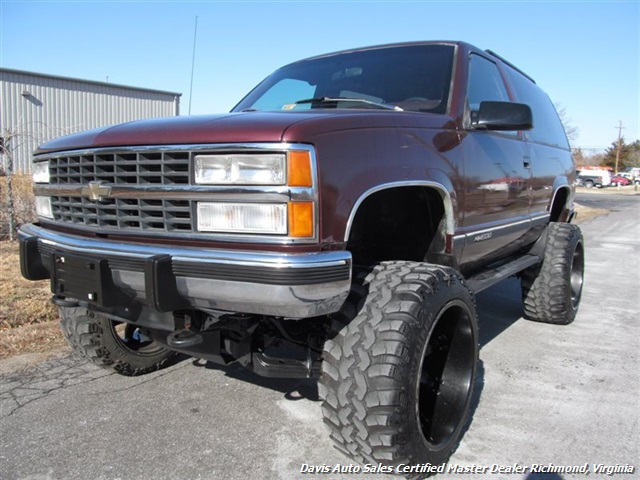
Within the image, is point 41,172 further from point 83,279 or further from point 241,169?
point 241,169

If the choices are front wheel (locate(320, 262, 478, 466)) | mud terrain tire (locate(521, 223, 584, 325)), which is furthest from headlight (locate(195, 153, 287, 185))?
mud terrain tire (locate(521, 223, 584, 325))

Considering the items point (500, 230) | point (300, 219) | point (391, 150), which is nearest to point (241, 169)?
point (300, 219)

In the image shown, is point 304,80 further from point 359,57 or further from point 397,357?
point 397,357

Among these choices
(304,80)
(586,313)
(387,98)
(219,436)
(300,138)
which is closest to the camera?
(300,138)

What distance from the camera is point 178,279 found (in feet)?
6.82

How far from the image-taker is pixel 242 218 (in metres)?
2.01

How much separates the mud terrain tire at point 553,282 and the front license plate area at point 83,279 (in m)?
3.82

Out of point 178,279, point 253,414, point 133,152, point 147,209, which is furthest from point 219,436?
point 133,152

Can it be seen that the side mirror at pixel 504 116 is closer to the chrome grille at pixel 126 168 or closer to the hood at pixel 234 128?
the hood at pixel 234 128

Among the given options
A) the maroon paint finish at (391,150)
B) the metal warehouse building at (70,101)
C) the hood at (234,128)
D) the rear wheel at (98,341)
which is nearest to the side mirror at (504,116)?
the maroon paint finish at (391,150)

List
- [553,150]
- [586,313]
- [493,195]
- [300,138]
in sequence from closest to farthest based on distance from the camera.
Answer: [300,138] → [493,195] → [553,150] → [586,313]

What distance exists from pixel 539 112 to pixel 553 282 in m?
1.58

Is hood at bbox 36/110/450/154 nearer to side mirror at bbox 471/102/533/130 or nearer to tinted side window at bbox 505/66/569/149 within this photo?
side mirror at bbox 471/102/533/130

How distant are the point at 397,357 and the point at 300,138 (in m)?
0.96
